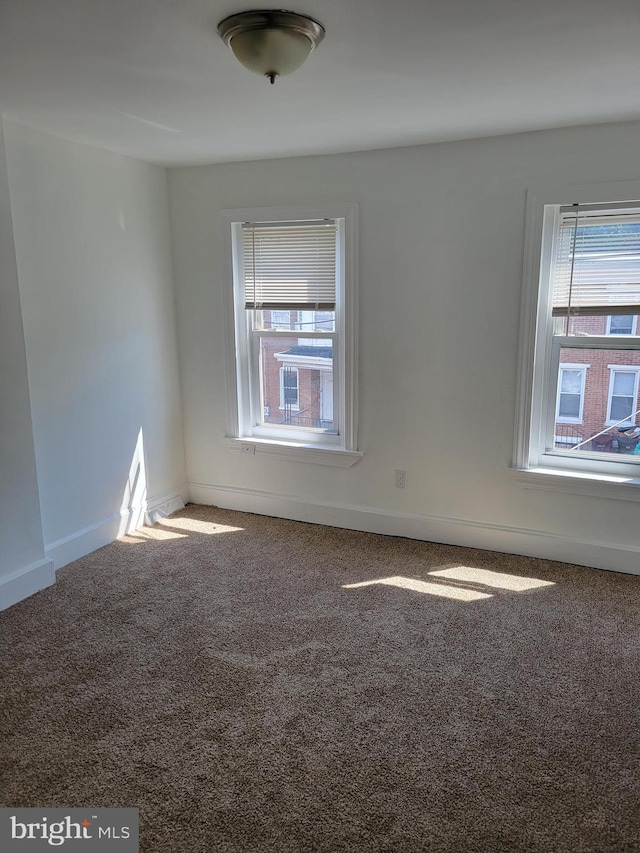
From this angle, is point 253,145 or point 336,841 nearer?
point 336,841

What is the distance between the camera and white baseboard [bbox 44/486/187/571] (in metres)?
3.58

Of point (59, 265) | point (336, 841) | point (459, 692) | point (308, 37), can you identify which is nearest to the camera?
point (336, 841)

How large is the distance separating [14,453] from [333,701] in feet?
6.44

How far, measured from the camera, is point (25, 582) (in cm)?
321

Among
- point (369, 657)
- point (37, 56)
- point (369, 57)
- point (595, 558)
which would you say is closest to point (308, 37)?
point (369, 57)

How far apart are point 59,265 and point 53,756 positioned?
7.99 ft

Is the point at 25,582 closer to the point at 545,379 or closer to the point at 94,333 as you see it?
the point at 94,333

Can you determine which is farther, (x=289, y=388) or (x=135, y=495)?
(x=289, y=388)

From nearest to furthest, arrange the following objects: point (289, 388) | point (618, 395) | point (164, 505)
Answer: point (618, 395), point (289, 388), point (164, 505)

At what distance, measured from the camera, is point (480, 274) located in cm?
349

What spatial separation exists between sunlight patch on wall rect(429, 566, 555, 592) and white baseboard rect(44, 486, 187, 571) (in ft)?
6.37

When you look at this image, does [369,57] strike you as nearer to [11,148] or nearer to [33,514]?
[11,148]

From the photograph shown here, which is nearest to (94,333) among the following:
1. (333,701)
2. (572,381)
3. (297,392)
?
(297,392)

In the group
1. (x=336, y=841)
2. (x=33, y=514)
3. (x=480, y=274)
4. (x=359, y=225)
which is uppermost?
(x=359, y=225)
